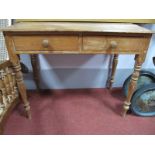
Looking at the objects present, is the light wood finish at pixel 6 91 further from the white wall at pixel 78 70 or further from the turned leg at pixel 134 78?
the turned leg at pixel 134 78

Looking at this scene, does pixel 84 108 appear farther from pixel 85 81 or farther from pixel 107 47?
pixel 107 47

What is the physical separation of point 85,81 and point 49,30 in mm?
817

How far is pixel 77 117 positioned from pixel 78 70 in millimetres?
479

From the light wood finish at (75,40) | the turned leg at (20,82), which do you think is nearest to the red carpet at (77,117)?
the turned leg at (20,82)

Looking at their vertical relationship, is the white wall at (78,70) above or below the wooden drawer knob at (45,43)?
below

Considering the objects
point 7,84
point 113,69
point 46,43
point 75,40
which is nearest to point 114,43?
point 75,40

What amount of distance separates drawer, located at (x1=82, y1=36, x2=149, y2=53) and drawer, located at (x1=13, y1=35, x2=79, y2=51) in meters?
0.07

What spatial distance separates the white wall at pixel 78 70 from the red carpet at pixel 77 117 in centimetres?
11

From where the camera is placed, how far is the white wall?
4.96ft

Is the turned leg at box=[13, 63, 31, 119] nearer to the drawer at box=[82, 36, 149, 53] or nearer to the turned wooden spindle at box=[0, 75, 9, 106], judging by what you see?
the turned wooden spindle at box=[0, 75, 9, 106]

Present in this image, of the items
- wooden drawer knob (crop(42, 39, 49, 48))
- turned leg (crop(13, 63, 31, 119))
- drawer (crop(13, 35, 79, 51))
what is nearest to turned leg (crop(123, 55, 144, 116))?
drawer (crop(13, 35, 79, 51))

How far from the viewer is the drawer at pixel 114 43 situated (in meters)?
0.93

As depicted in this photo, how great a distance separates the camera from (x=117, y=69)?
159cm
